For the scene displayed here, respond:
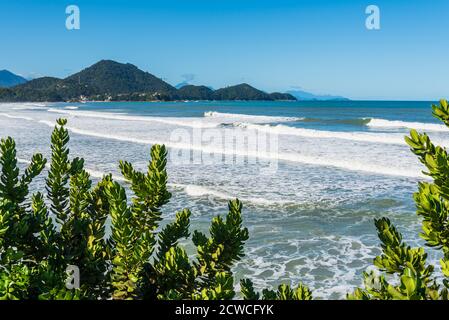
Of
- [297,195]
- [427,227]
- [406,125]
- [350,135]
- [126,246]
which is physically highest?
[406,125]

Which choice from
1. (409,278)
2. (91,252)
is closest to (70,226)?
(91,252)

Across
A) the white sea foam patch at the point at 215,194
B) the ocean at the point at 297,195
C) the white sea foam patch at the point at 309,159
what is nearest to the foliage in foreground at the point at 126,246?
the ocean at the point at 297,195

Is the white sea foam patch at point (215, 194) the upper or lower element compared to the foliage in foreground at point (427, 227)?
lower

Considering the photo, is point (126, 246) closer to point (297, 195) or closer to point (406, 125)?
point (297, 195)

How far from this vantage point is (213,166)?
2023cm

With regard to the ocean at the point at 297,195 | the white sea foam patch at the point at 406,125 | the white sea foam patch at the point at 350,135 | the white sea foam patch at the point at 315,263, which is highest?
the white sea foam patch at the point at 406,125

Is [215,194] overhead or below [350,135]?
below

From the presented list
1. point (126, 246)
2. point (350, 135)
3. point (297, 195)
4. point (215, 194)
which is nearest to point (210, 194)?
point (215, 194)

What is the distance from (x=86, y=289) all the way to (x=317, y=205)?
1048 cm

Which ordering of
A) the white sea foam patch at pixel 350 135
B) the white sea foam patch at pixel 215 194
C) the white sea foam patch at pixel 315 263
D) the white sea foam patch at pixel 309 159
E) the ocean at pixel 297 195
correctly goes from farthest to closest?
the white sea foam patch at pixel 350 135, the white sea foam patch at pixel 309 159, the white sea foam patch at pixel 215 194, the ocean at pixel 297 195, the white sea foam patch at pixel 315 263

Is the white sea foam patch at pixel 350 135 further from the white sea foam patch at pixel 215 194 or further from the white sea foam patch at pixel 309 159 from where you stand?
the white sea foam patch at pixel 215 194

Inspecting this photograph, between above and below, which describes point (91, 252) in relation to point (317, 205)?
above

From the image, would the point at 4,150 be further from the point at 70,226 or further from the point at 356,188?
the point at 356,188
